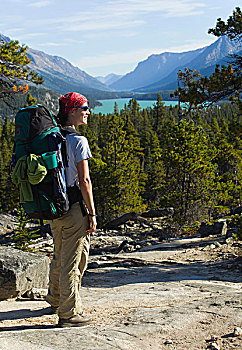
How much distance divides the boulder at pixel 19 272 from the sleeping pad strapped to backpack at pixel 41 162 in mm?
2431

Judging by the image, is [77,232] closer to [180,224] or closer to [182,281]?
[182,281]

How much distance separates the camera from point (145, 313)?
15.5 ft

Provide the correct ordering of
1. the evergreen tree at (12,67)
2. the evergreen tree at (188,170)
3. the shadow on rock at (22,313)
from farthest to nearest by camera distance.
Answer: the evergreen tree at (188,170), the evergreen tree at (12,67), the shadow on rock at (22,313)

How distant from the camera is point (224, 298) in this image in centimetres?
537

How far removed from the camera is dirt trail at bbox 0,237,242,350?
3.72 metres

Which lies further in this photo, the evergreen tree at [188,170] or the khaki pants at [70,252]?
the evergreen tree at [188,170]

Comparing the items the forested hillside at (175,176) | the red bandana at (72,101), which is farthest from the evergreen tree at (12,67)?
the red bandana at (72,101)

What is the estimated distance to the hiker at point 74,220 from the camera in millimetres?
4195

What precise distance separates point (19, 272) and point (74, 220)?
2.49m

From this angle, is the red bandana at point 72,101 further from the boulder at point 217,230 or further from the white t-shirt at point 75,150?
the boulder at point 217,230

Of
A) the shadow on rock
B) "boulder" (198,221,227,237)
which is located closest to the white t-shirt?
the shadow on rock

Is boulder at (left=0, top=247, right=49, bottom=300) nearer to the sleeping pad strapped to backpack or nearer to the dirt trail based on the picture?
the dirt trail

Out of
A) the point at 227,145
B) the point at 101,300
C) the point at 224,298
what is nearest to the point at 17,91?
the point at 101,300

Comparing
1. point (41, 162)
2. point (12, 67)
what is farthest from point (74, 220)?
point (12, 67)
